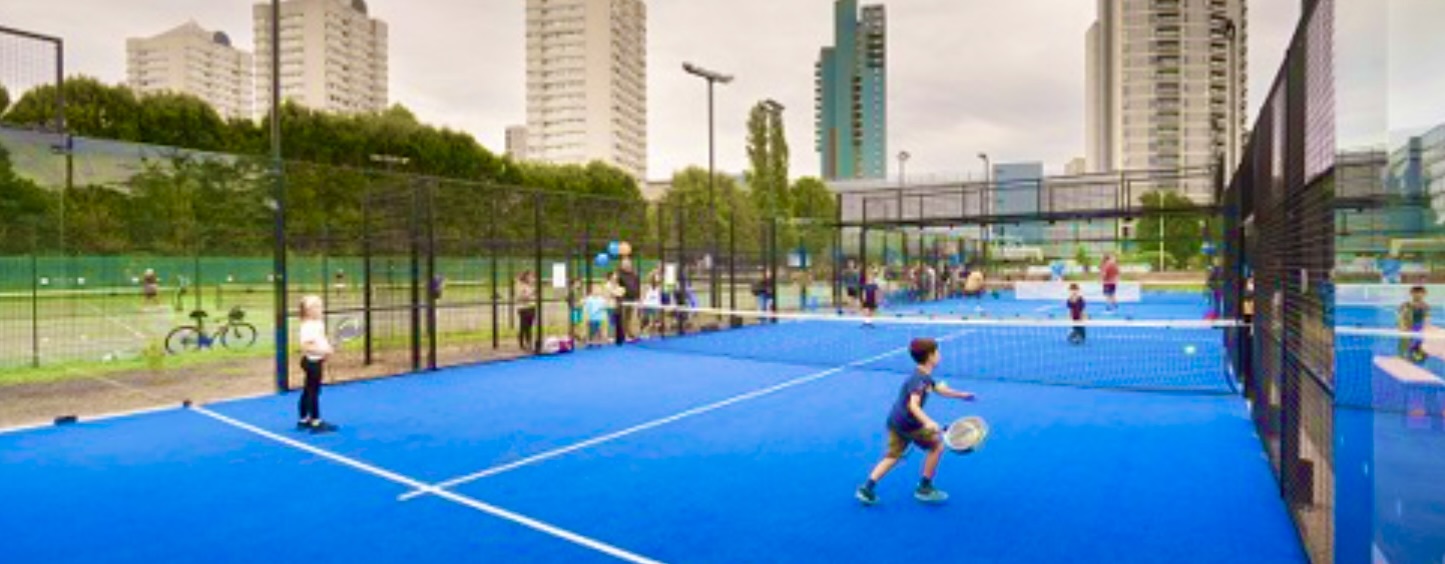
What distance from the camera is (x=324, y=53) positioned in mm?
171625

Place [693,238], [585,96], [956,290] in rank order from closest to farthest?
1. [693,238]
2. [956,290]
3. [585,96]

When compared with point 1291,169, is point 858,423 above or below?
below

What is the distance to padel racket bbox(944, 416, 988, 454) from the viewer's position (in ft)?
20.5

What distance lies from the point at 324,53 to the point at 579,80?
5909 cm

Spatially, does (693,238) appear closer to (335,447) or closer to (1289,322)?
(335,447)

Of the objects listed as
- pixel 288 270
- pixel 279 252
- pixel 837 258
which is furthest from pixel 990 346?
pixel 288 270

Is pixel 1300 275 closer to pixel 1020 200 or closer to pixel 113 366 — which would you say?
pixel 113 366

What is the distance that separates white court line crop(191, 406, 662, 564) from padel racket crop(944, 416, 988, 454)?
2.45m

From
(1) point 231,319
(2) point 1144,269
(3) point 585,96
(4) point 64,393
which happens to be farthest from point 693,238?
(3) point 585,96

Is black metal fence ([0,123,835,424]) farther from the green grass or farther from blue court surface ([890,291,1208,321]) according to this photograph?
blue court surface ([890,291,1208,321])

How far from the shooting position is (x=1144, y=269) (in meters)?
55.5

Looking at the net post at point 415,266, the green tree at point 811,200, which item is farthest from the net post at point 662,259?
the green tree at point 811,200

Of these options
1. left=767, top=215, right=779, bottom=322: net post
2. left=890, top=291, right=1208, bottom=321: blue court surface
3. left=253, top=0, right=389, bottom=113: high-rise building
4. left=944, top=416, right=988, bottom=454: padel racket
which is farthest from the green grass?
left=253, top=0, right=389, bottom=113: high-rise building

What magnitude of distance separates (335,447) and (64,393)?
7.12m
